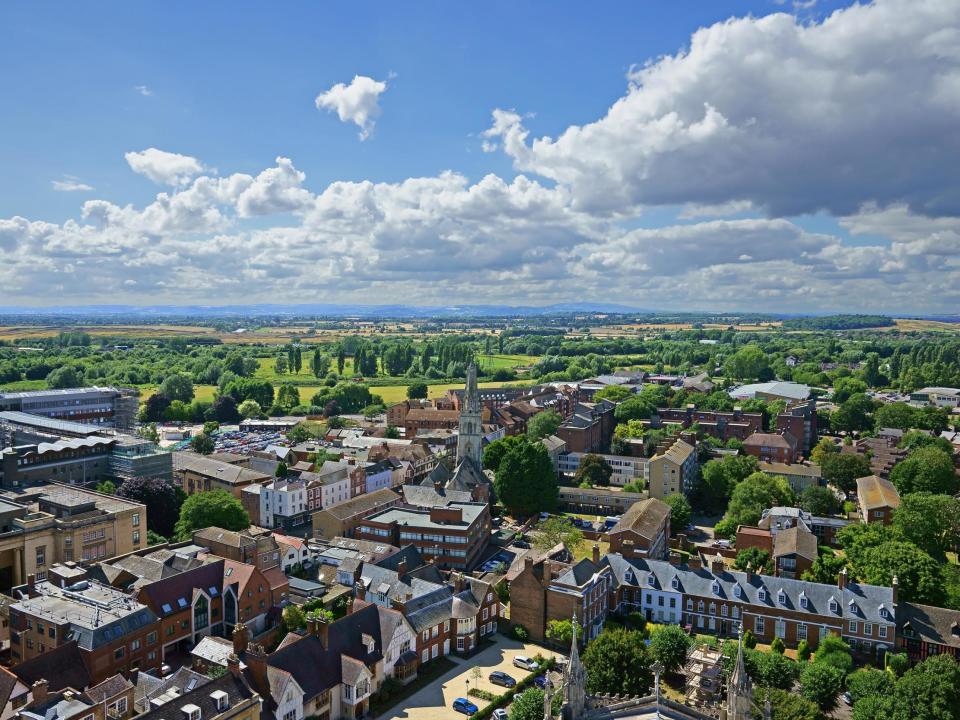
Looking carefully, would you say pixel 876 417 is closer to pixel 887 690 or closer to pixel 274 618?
pixel 887 690

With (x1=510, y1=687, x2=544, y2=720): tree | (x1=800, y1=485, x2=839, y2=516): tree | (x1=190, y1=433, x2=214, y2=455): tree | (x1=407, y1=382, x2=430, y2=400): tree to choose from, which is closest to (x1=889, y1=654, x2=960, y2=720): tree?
(x1=510, y1=687, x2=544, y2=720): tree

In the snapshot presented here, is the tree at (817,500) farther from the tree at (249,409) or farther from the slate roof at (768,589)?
the tree at (249,409)

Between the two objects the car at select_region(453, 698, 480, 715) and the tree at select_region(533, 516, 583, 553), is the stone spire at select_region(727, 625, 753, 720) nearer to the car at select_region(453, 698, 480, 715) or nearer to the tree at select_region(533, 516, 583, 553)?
the car at select_region(453, 698, 480, 715)

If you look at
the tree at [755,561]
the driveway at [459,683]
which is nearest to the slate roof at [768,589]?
the tree at [755,561]

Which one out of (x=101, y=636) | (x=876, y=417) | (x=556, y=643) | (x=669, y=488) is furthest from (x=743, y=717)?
(x=876, y=417)

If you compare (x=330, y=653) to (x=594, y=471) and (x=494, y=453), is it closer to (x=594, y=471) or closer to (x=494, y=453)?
(x=494, y=453)

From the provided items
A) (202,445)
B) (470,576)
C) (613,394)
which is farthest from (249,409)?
(470,576)
